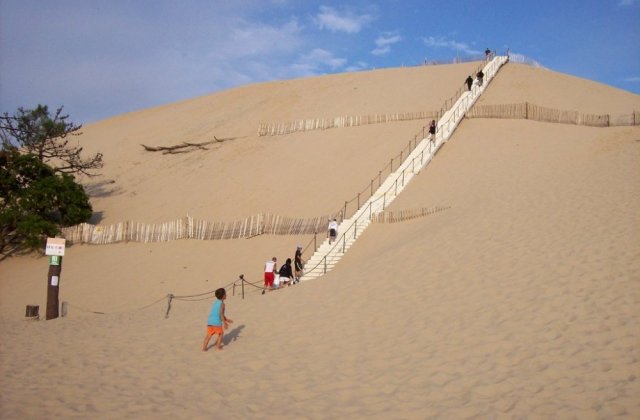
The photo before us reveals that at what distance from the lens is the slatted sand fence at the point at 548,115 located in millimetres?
26566

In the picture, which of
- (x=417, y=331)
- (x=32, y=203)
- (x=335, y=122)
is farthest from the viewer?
(x=335, y=122)

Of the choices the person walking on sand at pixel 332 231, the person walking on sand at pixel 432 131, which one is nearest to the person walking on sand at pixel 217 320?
the person walking on sand at pixel 332 231

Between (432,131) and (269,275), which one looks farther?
(432,131)

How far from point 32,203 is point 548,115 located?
1042 inches

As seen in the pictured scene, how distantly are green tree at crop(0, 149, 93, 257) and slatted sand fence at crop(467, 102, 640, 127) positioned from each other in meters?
21.7

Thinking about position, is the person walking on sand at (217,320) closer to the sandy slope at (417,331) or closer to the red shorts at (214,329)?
the red shorts at (214,329)

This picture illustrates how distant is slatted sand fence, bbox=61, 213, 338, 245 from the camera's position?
20.4 metres

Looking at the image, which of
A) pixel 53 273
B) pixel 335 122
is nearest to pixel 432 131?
pixel 335 122

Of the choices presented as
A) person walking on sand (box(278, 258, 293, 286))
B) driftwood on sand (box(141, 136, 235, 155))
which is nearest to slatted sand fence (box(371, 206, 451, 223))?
person walking on sand (box(278, 258, 293, 286))

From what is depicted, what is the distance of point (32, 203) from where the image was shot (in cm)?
2494

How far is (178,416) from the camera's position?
6.06 metres

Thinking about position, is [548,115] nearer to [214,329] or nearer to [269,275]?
[269,275]

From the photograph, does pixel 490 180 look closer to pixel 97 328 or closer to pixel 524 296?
pixel 524 296

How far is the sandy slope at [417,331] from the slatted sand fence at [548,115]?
31.8 feet
